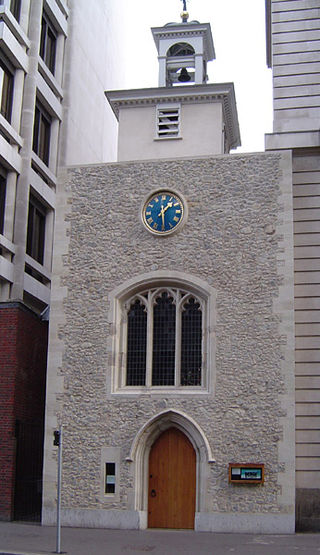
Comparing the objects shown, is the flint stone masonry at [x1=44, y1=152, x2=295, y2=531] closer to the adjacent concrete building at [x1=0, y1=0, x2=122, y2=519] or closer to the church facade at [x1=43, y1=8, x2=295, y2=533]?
the church facade at [x1=43, y1=8, x2=295, y2=533]

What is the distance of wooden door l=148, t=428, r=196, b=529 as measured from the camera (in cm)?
1948

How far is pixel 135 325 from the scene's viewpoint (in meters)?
20.9

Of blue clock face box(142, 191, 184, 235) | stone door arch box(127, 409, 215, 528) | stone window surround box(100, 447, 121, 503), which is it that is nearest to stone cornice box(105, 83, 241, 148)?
blue clock face box(142, 191, 184, 235)

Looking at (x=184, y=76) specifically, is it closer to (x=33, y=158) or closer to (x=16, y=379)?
(x=33, y=158)

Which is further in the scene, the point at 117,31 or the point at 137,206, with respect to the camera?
the point at 117,31

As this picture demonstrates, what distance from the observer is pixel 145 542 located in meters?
17.3

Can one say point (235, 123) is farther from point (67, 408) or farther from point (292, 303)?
point (67, 408)

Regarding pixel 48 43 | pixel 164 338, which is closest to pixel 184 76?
pixel 48 43

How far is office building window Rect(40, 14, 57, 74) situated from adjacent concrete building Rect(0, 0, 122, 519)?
39mm

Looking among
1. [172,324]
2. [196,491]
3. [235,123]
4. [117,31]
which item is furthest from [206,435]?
[117,31]

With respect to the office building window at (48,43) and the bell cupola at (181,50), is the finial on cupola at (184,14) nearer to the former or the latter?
the bell cupola at (181,50)

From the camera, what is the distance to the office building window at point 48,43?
30781 mm

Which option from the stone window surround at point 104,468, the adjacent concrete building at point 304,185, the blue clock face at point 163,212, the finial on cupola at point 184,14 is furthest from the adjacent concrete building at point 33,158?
the adjacent concrete building at point 304,185

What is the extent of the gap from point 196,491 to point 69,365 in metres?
4.50
